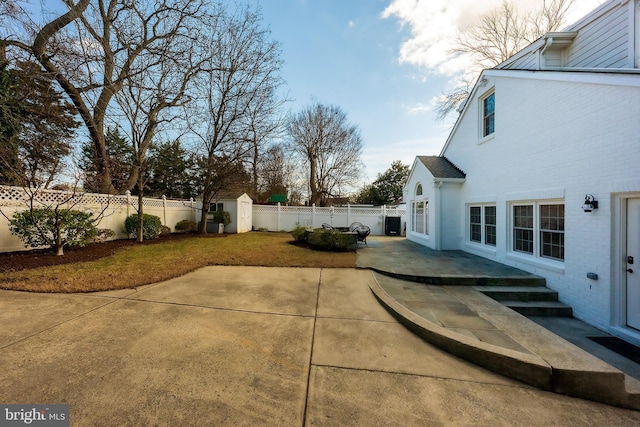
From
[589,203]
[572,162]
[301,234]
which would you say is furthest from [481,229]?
[301,234]

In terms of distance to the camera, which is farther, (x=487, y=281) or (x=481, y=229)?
(x=481, y=229)

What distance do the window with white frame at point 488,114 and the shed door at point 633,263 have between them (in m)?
4.48

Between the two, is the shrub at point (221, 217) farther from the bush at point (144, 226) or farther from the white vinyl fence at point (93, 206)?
the bush at point (144, 226)

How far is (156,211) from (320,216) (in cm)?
958

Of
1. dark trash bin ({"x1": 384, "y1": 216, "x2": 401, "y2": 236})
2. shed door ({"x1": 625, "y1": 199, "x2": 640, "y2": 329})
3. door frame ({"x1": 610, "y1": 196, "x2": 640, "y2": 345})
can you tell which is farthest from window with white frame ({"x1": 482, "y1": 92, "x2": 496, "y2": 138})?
dark trash bin ({"x1": 384, "y1": 216, "x2": 401, "y2": 236})

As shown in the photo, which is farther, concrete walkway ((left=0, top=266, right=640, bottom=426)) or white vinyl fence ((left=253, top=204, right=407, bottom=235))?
white vinyl fence ((left=253, top=204, right=407, bottom=235))

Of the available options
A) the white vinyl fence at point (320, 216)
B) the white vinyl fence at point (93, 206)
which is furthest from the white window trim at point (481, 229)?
the white vinyl fence at point (93, 206)

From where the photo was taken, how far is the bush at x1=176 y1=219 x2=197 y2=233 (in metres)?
13.8

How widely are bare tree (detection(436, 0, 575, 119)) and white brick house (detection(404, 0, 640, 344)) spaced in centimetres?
804

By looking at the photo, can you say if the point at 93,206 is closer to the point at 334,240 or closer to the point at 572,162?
the point at 334,240

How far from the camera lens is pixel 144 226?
10.6 m

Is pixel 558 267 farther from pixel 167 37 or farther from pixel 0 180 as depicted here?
pixel 0 180

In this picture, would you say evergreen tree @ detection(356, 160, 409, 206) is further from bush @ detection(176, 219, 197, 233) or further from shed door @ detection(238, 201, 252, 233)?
bush @ detection(176, 219, 197, 233)

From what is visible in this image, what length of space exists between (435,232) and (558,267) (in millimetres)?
4046
